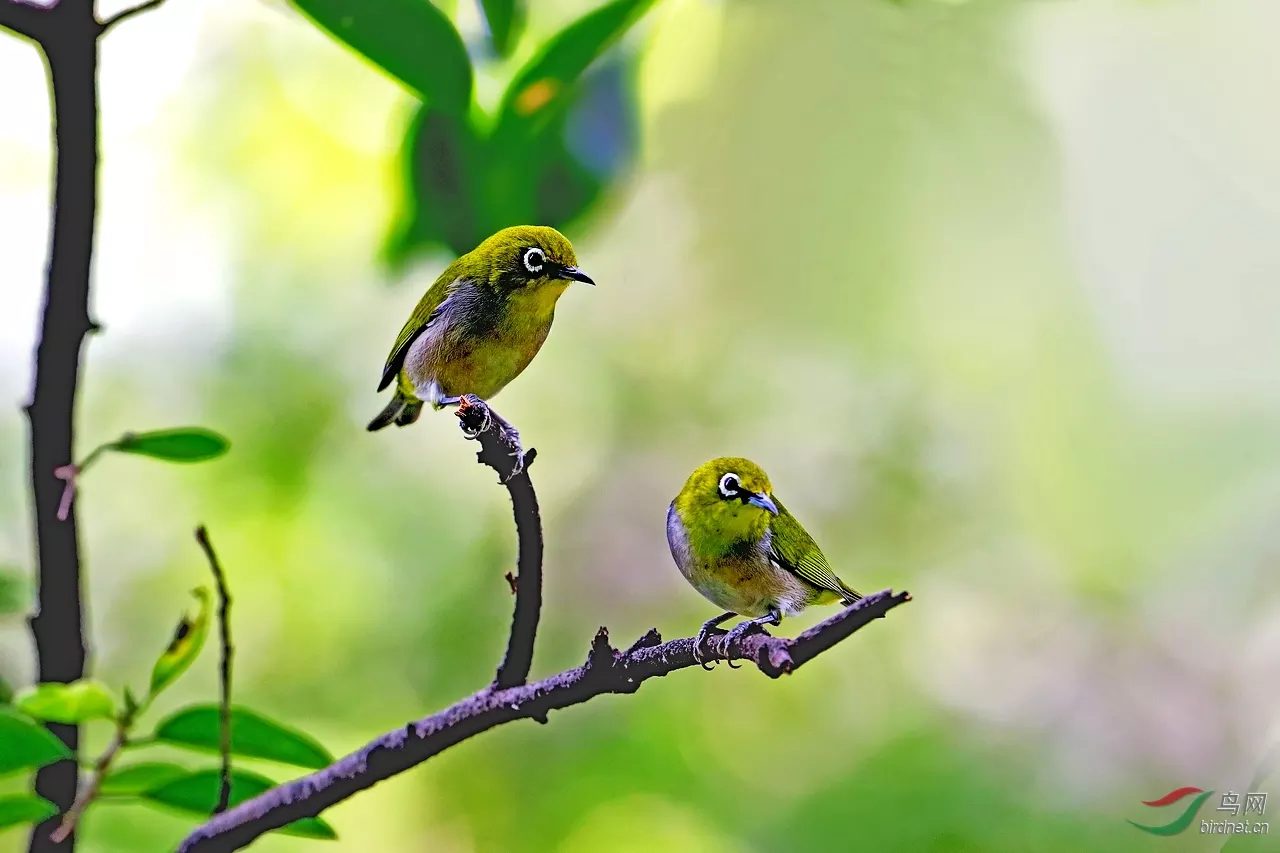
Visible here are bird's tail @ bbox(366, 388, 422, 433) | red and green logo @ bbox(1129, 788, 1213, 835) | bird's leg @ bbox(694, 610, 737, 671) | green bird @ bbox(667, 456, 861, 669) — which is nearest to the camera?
bird's leg @ bbox(694, 610, 737, 671)

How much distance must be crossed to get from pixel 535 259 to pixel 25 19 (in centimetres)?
26

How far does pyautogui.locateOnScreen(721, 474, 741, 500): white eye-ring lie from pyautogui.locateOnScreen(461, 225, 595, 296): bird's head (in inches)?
6.7

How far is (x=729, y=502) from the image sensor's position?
0.70 meters

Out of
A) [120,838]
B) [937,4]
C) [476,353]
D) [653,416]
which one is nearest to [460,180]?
[476,353]

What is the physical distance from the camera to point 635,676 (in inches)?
17.8

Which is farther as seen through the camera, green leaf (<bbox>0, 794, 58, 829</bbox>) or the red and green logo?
the red and green logo

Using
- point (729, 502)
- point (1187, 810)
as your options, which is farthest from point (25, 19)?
point (1187, 810)

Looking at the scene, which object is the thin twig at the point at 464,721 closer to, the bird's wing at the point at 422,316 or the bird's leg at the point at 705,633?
the bird's leg at the point at 705,633

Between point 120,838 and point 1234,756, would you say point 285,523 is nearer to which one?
point 120,838

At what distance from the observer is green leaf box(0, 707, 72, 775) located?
1.62ft

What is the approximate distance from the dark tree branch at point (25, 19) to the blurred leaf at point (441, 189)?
0.22 metres

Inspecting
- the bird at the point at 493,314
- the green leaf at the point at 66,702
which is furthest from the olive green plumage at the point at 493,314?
the green leaf at the point at 66,702

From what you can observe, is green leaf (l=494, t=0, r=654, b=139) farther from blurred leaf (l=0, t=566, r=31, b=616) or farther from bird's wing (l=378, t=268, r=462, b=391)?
blurred leaf (l=0, t=566, r=31, b=616)

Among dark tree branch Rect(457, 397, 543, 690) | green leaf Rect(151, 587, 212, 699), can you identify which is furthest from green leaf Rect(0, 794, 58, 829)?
dark tree branch Rect(457, 397, 543, 690)
